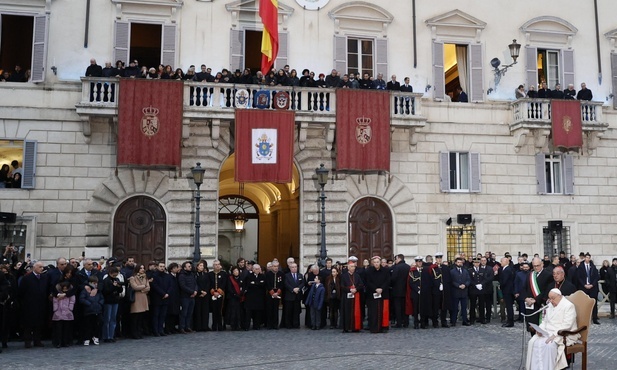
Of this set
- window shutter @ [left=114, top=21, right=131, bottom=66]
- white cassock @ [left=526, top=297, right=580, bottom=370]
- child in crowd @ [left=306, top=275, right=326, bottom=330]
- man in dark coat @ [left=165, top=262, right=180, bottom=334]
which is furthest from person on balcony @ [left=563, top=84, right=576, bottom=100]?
man in dark coat @ [left=165, top=262, right=180, bottom=334]

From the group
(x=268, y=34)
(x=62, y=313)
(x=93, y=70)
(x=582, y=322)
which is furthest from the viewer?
(x=268, y=34)

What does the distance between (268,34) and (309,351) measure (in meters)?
12.5

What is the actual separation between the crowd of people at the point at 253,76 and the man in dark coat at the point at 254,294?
7624mm

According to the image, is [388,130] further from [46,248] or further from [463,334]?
[46,248]

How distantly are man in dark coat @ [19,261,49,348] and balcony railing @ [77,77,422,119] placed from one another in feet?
26.7

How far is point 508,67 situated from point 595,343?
13.2 meters

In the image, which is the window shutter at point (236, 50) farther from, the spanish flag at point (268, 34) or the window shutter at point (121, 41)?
the window shutter at point (121, 41)

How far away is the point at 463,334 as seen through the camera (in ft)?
52.0

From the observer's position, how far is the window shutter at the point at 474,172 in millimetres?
24422

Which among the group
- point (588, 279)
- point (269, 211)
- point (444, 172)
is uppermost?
point (444, 172)

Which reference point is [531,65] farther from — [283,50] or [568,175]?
[283,50]

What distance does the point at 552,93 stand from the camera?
24.8m

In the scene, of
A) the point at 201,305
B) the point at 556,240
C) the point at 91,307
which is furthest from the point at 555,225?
the point at 91,307

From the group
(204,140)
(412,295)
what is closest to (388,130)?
(204,140)
